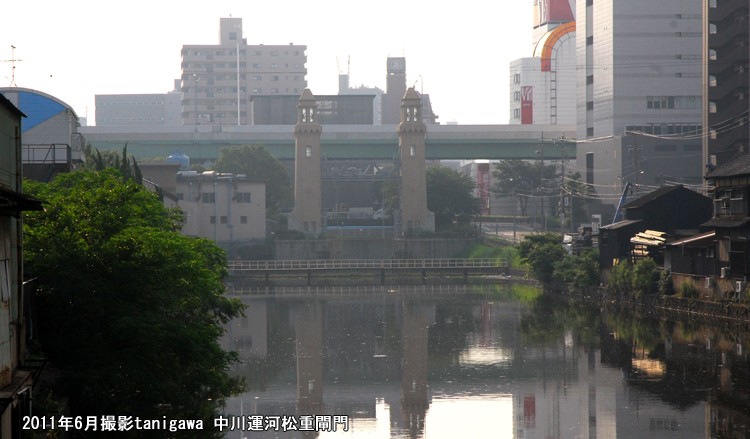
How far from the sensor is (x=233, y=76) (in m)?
145

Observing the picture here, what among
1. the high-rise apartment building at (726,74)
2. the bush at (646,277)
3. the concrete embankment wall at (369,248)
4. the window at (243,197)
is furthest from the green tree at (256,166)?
the bush at (646,277)

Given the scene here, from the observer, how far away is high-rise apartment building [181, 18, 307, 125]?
144m

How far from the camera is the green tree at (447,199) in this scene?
81.4m

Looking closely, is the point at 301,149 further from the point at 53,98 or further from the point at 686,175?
the point at 53,98

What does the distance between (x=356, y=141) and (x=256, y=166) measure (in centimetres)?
1327

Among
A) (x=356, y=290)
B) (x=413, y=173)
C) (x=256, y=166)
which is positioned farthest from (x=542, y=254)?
(x=256, y=166)

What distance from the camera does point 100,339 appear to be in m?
17.7

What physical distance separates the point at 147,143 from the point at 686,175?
181ft

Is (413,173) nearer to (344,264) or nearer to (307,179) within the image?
(307,179)

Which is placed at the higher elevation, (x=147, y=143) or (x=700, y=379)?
(x=147, y=143)

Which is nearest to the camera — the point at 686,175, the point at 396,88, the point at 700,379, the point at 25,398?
the point at 25,398

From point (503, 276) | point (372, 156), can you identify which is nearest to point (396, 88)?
point (372, 156)

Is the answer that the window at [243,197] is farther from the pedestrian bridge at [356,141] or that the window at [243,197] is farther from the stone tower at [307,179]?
the pedestrian bridge at [356,141]

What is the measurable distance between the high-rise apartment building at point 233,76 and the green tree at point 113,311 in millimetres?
126743
